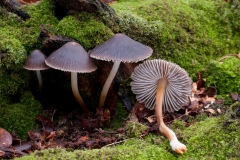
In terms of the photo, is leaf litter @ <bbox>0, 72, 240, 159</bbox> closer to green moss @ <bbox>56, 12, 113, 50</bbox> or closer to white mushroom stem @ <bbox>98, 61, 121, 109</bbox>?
white mushroom stem @ <bbox>98, 61, 121, 109</bbox>

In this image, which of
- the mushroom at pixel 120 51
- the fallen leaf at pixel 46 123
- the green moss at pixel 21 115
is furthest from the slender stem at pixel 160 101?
the green moss at pixel 21 115

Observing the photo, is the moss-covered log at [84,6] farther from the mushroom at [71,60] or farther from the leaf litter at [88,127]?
the leaf litter at [88,127]

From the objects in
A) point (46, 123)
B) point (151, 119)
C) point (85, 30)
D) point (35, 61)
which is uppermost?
point (85, 30)

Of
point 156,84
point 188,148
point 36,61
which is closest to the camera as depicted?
point 188,148

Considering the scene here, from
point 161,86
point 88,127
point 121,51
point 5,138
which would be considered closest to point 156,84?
point 161,86

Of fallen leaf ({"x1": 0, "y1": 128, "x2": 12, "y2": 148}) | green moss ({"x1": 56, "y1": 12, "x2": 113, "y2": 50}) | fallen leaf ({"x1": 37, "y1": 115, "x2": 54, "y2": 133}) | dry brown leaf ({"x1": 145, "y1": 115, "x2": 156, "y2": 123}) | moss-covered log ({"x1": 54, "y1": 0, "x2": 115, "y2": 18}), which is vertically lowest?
fallen leaf ({"x1": 37, "y1": 115, "x2": 54, "y2": 133})

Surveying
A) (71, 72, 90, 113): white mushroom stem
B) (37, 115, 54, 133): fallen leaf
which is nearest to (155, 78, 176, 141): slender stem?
(71, 72, 90, 113): white mushroom stem

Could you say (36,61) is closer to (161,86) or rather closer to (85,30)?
(85,30)

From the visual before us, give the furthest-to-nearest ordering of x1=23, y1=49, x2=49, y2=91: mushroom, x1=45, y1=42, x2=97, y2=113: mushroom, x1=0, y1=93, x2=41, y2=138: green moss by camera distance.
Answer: x1=0, y1=93, x2=41, y2=138: green moss
x1=23, y1=49, x2=49, y2=91: mushroom
x1=45, y1=42, x2=97, y2=113: mushroom
